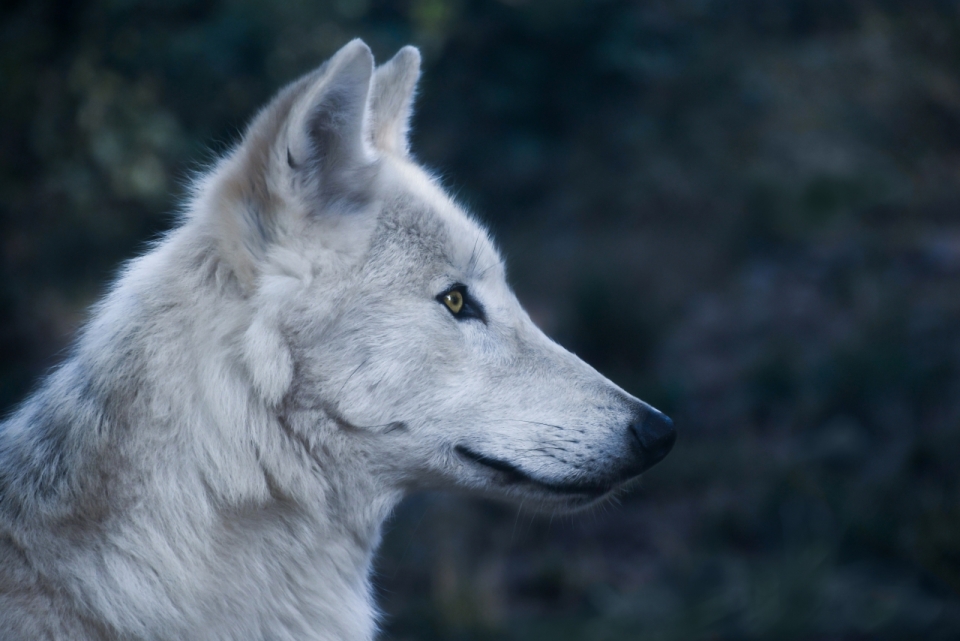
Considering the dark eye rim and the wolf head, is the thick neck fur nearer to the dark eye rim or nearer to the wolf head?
the wolf head

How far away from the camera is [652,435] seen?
2373mm

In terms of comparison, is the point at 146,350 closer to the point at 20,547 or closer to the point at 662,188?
the point at 20,547

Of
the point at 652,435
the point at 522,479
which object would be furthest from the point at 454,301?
the point at 652,435

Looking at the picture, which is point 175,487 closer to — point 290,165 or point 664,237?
point 290,165

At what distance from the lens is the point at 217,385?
6.89 ft

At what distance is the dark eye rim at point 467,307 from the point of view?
240 centimetres

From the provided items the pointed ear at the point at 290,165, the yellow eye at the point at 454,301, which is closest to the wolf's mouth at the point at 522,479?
the yellow eye at the point at 454,301

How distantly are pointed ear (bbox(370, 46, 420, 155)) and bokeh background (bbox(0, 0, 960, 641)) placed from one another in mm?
597

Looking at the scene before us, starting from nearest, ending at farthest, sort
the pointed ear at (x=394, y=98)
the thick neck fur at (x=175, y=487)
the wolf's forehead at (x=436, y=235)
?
the thick neck fur at (x=175, y=487)
the wolf's forehead at (x=436, y=235)
the pointed ear at (x=394, y=98)

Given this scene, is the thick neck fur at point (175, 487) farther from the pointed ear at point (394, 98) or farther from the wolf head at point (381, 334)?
the pointed ear at point (394, 98)

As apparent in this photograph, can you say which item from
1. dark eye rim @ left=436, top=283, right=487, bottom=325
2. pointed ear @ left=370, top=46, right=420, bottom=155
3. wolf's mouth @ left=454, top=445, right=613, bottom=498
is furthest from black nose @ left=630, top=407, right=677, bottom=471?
pointed ear @ left=370, top=46, right=420, bottom=155

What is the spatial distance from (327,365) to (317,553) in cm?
56

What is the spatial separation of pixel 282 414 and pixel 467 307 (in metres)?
0.66

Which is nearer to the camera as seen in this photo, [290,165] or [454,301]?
[290,165]
